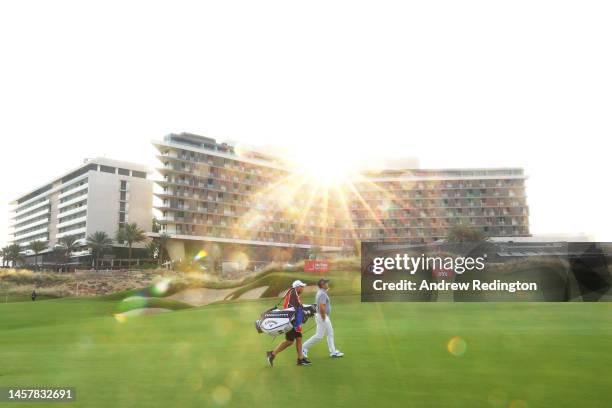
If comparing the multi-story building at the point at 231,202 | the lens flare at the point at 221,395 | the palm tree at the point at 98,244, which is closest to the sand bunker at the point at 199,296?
the lens flare at the point at 221,395

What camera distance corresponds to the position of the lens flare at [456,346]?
16234mm

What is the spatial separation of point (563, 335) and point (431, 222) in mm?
135977

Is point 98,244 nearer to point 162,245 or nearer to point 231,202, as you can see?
point 162,245

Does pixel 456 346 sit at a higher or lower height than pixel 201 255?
lower

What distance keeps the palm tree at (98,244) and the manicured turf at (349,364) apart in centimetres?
→ 9277

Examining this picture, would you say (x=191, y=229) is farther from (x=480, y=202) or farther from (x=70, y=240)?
(x=480, y=202)

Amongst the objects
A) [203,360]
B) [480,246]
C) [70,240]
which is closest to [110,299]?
[480,246]

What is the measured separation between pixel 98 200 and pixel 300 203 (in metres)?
50.2

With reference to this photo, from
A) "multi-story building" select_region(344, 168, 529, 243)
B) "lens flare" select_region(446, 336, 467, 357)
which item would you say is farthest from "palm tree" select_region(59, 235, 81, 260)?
"lens flare" select_region(446, 336, 467, 357)

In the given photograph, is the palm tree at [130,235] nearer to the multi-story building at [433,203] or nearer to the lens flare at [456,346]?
the multi-story building at [433,203]

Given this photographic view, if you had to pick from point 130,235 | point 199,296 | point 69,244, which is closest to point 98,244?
point 130,235

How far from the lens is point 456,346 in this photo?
17594 millimetres

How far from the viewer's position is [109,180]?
130 m

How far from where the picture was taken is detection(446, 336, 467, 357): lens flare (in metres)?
16.2
